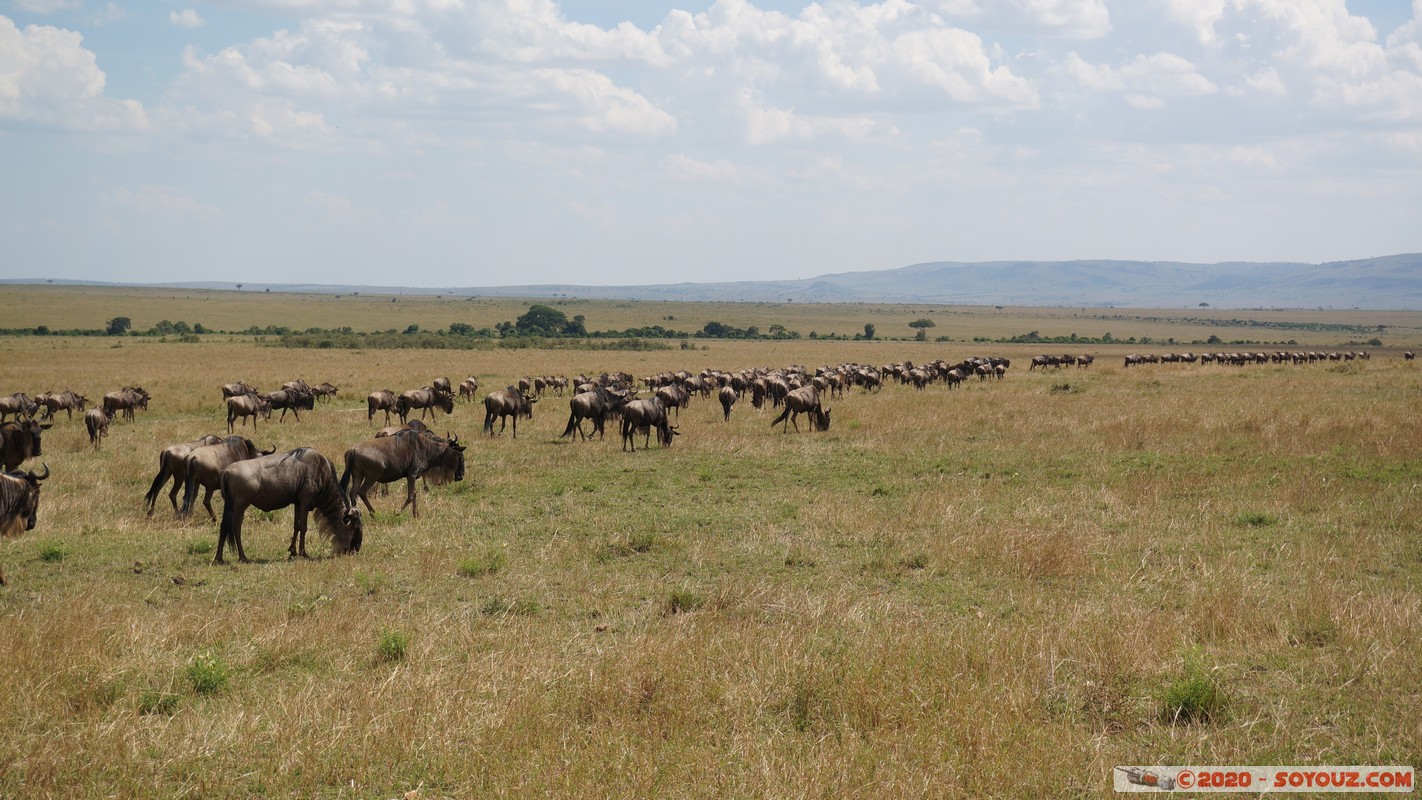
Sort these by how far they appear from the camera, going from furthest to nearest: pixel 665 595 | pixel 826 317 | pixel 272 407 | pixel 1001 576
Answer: pixel 826 317 < pixel 272 407 < pixel 1001 576 < pixel 665 595

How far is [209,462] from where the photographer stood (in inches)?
507

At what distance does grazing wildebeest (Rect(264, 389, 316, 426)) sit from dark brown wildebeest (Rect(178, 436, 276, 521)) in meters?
14.5

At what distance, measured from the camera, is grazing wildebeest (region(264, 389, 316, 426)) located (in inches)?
1089

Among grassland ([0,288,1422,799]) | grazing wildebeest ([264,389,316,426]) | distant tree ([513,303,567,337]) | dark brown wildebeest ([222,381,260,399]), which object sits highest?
distant tree ([513,303,567,337])

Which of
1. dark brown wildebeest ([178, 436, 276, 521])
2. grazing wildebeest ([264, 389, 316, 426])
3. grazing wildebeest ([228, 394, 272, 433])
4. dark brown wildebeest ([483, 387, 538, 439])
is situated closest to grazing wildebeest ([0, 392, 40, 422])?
grazing wildebeest ([228, 394, 272, 433])

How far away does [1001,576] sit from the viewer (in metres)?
10.2

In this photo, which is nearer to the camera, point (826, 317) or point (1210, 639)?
point (1210, 639)

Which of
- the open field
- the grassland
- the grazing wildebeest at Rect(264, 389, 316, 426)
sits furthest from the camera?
the open field

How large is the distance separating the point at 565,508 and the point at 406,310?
153 m

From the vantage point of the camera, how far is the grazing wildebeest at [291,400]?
27656 millimetres

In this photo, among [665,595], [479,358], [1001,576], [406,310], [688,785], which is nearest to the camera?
[688,785]

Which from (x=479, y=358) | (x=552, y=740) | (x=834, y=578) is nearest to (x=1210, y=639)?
(x=834, y=578)

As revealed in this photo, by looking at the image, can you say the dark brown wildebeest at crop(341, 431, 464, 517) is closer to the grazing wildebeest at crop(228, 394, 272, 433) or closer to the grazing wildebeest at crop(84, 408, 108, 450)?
the grazing wildebeest at crop(84, 408, 108, 450)

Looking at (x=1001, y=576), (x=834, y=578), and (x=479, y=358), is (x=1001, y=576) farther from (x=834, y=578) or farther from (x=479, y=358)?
(x=479, y=358)
